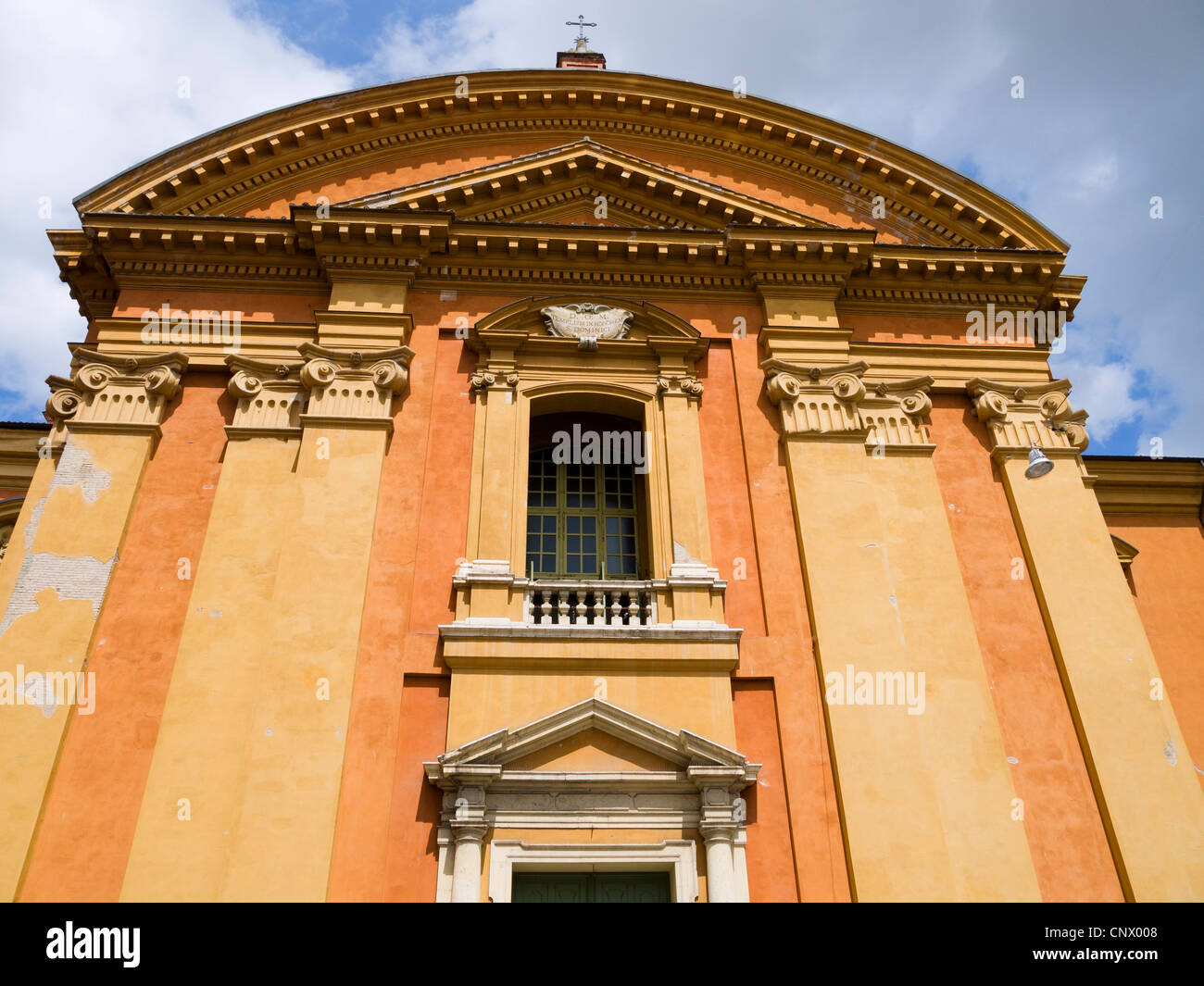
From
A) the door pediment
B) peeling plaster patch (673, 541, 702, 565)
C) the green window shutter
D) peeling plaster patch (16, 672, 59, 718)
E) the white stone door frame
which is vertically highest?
peeling plaster patch (673, 541, 702, 565)

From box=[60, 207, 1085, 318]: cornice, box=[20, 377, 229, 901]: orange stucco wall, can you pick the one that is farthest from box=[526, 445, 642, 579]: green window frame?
box=[20, 377, 229, 901]: orange stucco wall

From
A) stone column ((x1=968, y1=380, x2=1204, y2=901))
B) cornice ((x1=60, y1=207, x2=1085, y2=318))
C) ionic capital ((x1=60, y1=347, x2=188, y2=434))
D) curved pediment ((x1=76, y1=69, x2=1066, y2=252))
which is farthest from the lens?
curved pediment ((x1=76, y1=69, x2=1066, y2=252))

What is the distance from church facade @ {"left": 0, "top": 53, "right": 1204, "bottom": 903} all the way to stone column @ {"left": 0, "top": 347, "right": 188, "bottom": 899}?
0.13 feet

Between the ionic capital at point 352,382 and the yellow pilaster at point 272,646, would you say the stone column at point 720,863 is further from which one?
the ionic capital at point 352,382

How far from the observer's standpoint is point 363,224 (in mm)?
12422

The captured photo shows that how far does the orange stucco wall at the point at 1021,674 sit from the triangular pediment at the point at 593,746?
291cm

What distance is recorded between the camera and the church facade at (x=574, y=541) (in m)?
9.13

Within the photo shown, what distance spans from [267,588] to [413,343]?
3626 millimetres

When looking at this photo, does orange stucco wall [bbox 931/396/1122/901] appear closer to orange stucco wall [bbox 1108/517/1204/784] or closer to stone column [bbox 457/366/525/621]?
orange stucco wall [bbox 1108/517/1204/784]

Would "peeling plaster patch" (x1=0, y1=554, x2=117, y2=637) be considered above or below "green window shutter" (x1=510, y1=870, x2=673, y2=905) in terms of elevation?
above

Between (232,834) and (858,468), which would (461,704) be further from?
(858,468)

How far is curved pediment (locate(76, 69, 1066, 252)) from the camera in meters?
13.6

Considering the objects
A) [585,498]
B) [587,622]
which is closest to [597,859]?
[587,622]
